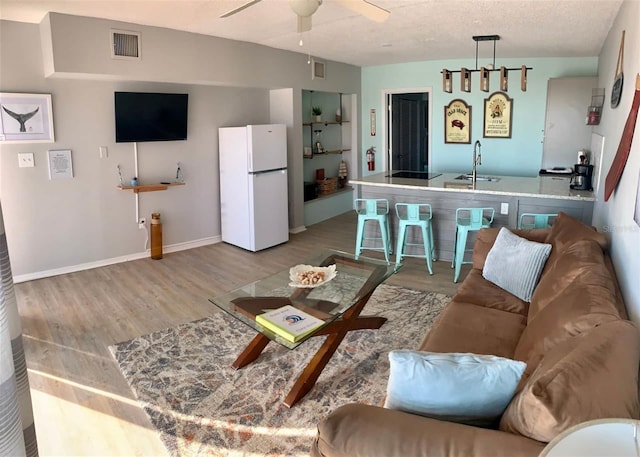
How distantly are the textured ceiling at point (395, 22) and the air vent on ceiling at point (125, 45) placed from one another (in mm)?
144

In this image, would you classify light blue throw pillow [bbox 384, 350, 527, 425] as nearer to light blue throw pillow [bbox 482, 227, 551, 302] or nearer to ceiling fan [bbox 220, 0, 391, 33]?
light blue throw pillow [bbox 482, 227, 551, 302]

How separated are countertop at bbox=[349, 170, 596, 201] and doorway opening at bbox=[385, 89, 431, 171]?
94.0 inches

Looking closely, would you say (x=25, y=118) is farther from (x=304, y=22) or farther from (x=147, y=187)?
(x=304, y=22)

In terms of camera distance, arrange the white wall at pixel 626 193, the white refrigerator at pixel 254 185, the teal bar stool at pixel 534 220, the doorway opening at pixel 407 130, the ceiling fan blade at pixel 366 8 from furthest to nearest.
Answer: the doorway opening at pixel 407 130, the white refrigerator at pixel 254 185, the teal bar stool at pixel 534 220, the ceiling fan blade at pixel 366 8, the white wall at pixel 626 193

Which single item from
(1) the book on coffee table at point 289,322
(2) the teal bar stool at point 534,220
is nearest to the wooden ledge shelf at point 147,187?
(1) the book on coffee table at point 289,322

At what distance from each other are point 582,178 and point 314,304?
3274 mm

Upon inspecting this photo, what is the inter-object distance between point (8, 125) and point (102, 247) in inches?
62.0

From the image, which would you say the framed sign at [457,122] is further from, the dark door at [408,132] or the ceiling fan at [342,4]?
the ceiling fan at [342,4]

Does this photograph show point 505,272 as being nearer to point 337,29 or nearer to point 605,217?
point 605,217

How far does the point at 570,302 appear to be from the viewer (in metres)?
2.22

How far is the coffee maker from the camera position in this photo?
15.3 feet

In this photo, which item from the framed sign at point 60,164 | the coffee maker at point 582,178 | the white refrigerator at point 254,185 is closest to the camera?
the coffee maker at point 582,178

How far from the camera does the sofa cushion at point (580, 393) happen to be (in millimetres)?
1266

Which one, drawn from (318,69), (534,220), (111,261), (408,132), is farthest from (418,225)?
(408,132)
